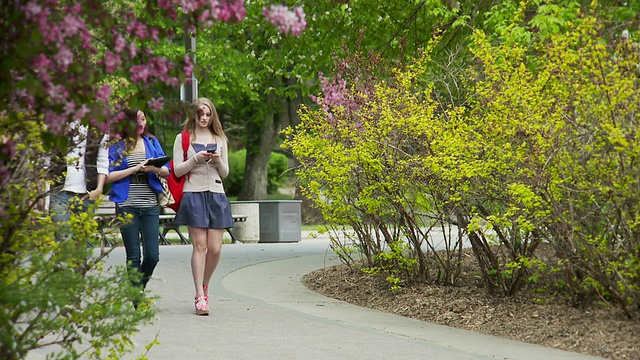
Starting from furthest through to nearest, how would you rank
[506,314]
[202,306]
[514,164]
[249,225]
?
[249,225] < [202,306] < [506,314] < [514,164]

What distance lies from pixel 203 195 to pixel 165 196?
37cm

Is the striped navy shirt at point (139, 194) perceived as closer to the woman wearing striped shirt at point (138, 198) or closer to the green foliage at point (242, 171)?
the woman wearing striped shirt at point (138, 198)

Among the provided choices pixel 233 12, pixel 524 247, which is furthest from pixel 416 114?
pixel 233 12

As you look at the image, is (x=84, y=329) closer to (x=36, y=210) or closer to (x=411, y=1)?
(x=36, y=210)

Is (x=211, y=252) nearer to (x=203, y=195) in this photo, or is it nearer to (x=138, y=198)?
(x=203, y=195)

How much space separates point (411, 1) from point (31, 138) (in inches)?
429

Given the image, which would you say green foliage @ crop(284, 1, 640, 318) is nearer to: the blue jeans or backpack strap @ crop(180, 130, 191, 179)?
backpack strap @ crop(180, 130, 191, 179)

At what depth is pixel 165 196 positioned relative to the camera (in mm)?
9039

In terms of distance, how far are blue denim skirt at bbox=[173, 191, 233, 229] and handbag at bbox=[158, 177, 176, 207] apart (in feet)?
0.61

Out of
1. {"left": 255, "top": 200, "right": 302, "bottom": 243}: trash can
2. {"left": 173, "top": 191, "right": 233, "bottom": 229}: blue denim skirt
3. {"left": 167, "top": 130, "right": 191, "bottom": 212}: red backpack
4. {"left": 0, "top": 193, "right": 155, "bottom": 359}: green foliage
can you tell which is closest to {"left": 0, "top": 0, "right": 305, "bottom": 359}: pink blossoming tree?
{"left": 0, "top": 193, "right": 155, "bottom": 359}: green foliage

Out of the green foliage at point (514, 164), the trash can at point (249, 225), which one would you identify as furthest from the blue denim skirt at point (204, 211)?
the trash can at point (249, 225)

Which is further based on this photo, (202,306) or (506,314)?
(202,306)

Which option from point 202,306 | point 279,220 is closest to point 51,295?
point 202,306

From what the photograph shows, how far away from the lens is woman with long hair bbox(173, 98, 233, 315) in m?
8.80
